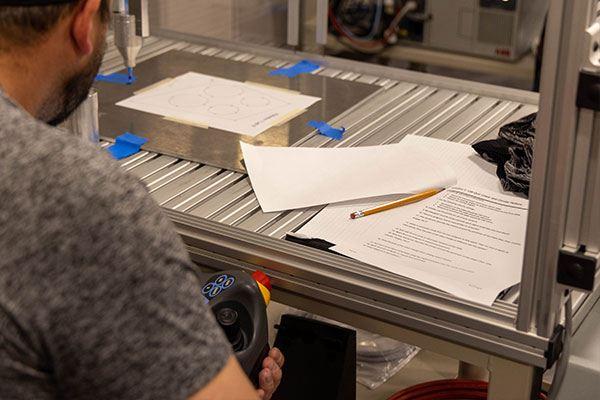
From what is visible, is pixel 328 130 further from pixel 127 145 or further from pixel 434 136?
pixel 127 145

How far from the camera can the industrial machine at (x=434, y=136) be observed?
105 centimetres

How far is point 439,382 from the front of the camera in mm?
1989

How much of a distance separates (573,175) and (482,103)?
0.85 metres

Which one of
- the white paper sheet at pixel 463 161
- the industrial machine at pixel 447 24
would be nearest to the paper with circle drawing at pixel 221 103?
the white paper sheet at pixel 463 161

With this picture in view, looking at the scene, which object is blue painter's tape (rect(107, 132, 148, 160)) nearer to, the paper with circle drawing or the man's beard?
the paper with circle drawing

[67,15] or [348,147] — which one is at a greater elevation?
[67,15]

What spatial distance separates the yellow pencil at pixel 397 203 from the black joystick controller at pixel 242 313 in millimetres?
218

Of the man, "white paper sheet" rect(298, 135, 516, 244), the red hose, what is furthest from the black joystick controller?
the red hose

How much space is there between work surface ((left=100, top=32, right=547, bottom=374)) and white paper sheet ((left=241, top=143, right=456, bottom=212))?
3 centimetres

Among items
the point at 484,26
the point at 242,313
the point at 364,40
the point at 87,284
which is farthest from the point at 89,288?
the point at 364,40

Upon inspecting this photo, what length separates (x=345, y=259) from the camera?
133 centimetres

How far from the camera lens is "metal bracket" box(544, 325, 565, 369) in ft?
3.84

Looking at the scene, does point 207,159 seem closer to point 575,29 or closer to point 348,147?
point 348,147

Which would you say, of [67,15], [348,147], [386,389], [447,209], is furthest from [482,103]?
[67,15]
